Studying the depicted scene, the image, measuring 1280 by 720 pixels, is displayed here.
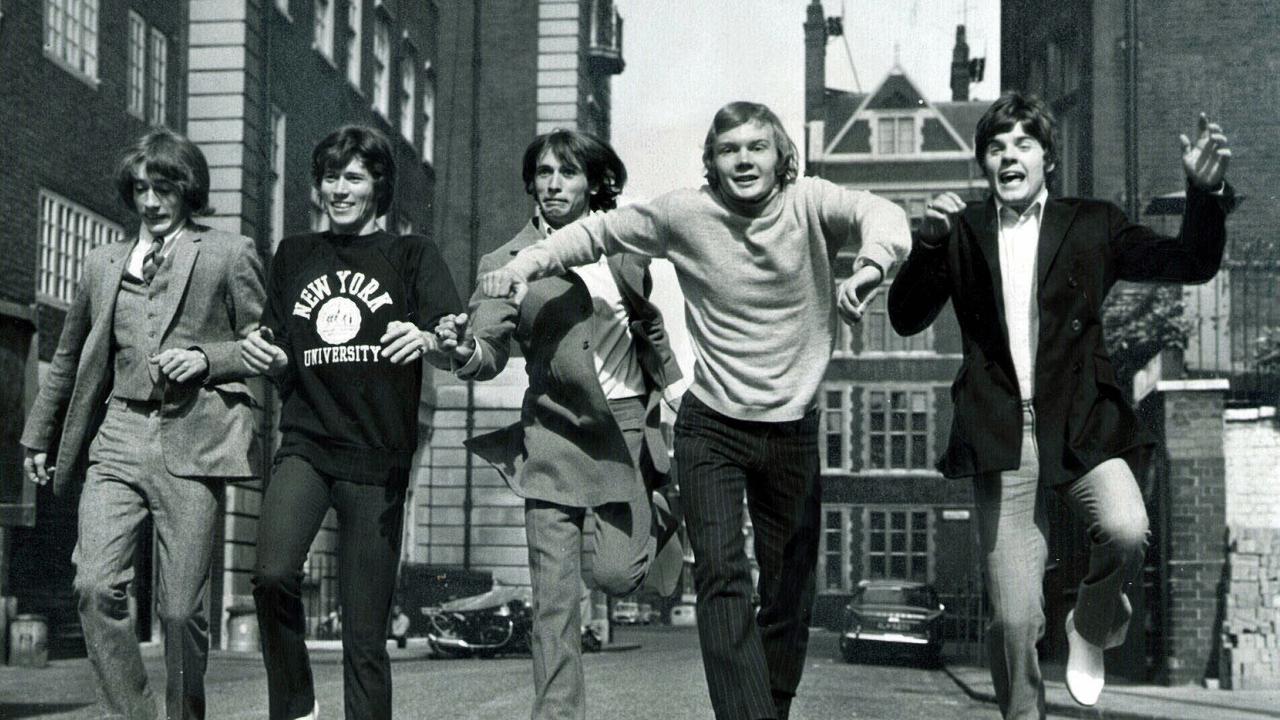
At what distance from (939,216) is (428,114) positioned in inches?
830

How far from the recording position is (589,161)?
577cm

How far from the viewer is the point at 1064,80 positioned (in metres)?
20.7

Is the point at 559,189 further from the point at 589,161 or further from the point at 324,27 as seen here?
the point at 324,27

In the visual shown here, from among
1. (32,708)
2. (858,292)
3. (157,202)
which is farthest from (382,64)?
(858,292)

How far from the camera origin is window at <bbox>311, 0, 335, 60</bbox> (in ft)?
72.3

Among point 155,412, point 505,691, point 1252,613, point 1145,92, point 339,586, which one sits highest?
point 1145,92

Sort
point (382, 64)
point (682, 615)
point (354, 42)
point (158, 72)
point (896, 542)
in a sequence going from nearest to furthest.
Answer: point (158, 72) → point (354, 42) → point (382, 64) → point (896, 542) → point (682, 615)

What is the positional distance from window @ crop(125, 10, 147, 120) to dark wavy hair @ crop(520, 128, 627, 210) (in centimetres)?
1362

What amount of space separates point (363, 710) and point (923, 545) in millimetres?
18259

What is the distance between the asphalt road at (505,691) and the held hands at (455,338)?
4735mm

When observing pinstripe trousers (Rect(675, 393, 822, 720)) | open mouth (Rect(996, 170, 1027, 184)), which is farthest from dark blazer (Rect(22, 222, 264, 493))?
open mouth (Rect(996, 170, 1027, 184))

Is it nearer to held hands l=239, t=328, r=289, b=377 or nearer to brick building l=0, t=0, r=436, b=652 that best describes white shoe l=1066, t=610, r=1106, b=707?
held hands l=239, t=328, r=289, b=377


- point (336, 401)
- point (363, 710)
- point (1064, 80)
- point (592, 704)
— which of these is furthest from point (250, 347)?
point (1064, 80)

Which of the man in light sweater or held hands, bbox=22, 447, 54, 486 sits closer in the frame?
the man in light sweater
